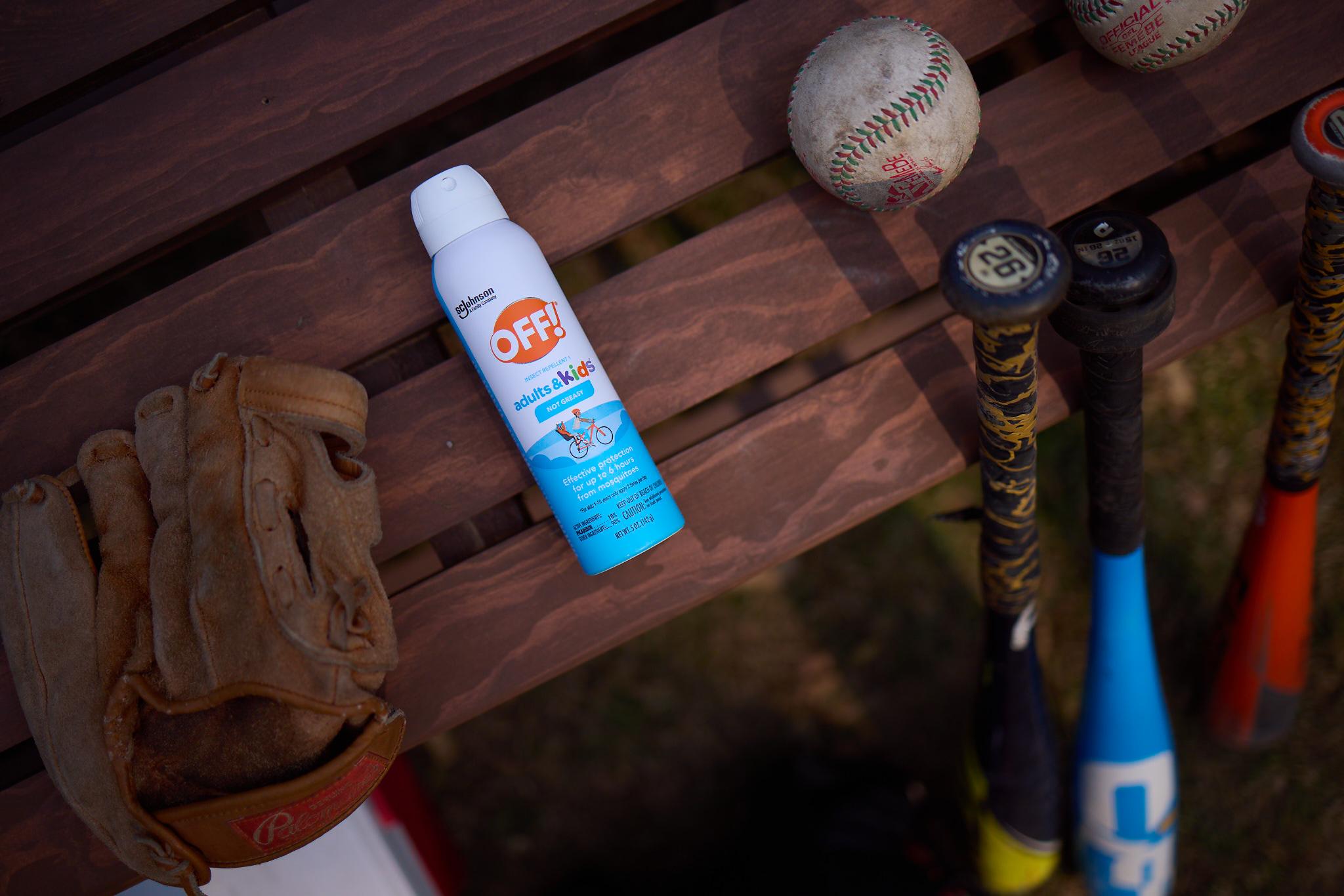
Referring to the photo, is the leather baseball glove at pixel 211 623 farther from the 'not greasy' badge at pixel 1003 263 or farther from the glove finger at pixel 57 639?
the 'not greasy' badge at pixel 1003 263

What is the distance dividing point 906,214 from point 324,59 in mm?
804

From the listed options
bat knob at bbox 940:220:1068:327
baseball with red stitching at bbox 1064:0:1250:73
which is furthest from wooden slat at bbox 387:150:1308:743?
bat knob at bbox 940:220:1068:327

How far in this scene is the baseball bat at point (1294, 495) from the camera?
3.04 feet

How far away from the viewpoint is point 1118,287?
0.91 metres

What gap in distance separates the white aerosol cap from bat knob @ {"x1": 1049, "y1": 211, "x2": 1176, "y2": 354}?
67cm

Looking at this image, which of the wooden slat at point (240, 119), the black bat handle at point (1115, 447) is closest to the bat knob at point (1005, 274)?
the black bat handle at point (1115, 447)

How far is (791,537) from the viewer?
1.16 meters

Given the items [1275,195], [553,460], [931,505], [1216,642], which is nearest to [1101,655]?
[1216,642]

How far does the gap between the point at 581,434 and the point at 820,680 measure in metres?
0.86

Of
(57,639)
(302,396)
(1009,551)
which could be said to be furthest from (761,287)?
(57,639)

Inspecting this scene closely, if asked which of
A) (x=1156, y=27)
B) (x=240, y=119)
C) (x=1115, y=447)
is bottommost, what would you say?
(x=1115, y=447)

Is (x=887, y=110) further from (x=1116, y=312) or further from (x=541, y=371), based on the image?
(x=541, y=371)

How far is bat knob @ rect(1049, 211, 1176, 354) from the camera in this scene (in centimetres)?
91

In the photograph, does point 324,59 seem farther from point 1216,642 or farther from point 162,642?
point 1216,642
